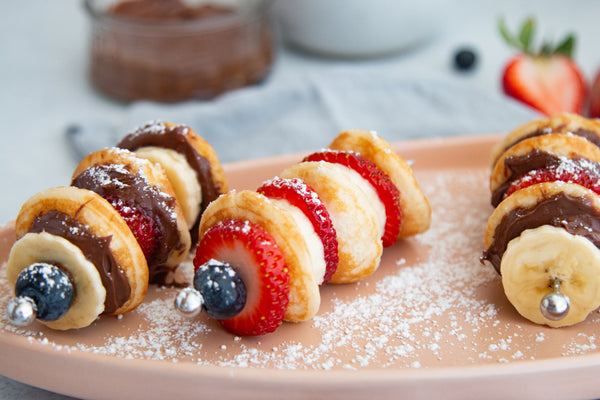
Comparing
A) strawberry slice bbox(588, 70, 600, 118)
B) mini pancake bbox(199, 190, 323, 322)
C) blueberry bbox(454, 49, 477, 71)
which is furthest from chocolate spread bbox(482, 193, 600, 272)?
blueberry bbox(454, 49, 477, 71)

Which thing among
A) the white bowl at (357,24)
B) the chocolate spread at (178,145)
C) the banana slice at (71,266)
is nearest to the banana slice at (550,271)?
the chocolate spread at (178,145)

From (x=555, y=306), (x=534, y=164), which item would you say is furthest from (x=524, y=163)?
(x=555, y=306)

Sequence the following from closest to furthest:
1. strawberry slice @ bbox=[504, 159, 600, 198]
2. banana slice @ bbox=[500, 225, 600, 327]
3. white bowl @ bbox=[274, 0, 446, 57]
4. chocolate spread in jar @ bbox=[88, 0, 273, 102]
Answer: banana slice @ bbox=[500, 225, 600, 327] → strawberry slice @ bbox=[504, 159, 600, 198] → chocolate spread in jar @ bbox=[88, 0, 273, 102] → white bowl @ bbox=[274, 0, 446, 57]

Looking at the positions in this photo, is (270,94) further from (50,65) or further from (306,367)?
(306,367)

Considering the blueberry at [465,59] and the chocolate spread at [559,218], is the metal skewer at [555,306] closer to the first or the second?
the chocolate spread at [559,218]

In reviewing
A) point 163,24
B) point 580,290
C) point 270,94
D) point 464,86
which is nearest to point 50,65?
point 163,24

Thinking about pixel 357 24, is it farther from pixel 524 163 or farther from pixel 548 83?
pixel 524 163

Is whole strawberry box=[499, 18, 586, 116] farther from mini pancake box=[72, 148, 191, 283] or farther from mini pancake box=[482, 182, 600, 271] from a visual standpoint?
mini pancake box=[72, 148, 191, 283]
